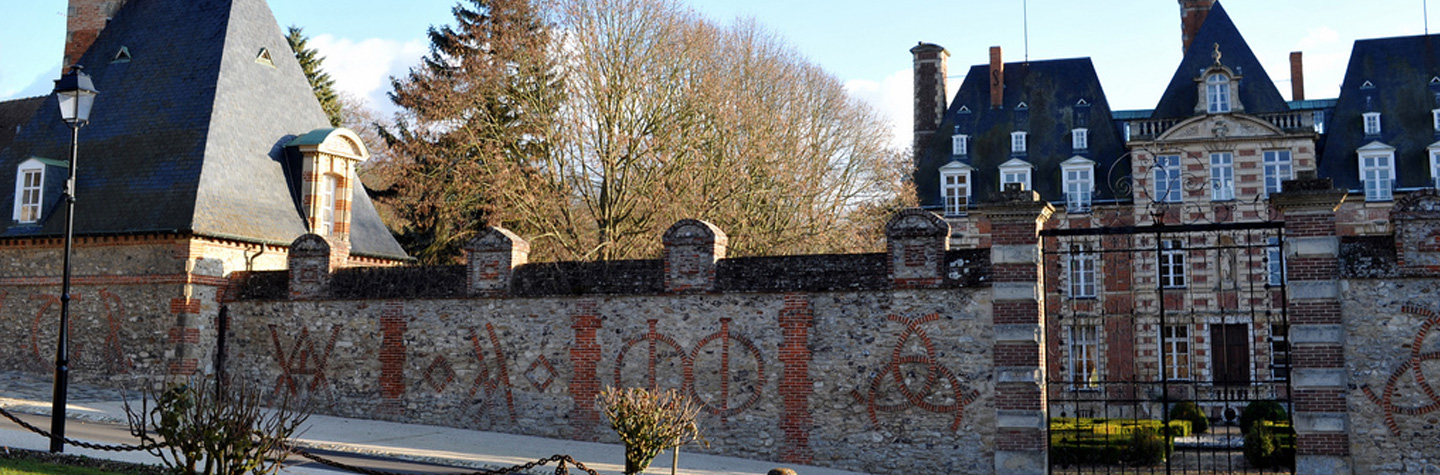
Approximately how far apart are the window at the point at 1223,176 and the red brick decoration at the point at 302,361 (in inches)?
797

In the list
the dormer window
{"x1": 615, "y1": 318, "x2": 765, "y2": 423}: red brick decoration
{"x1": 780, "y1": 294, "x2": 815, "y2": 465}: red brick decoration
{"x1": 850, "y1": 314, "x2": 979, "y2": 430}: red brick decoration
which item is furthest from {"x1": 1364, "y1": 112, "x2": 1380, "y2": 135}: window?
{"x1": 615, "y1": 318, "x2": 765, "y2": 423}: red brick decoration

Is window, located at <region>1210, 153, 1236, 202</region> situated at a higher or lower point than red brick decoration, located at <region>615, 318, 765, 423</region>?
higher

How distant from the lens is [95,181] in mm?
18953

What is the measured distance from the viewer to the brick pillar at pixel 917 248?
12844 millimetres

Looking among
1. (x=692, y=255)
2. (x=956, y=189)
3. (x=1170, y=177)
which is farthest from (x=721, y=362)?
(x=956, y=189)

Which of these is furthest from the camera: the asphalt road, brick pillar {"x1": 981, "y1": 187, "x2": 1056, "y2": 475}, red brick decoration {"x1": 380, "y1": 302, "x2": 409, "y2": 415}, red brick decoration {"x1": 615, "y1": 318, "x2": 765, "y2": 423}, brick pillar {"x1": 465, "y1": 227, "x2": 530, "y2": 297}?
red brick decoration {"x1": 380, "y1": 302, "x2": 409, "y2": 415}

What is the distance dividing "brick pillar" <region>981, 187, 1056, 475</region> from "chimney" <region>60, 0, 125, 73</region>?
18970mm

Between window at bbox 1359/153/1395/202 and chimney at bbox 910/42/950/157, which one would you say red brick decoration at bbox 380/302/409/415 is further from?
window at bbox 1359/153/1395/202

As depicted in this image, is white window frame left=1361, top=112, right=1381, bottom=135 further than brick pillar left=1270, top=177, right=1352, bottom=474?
Yes

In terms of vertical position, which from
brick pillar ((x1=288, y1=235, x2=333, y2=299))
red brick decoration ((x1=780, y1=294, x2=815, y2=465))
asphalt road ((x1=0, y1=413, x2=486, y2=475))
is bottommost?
asphalt road ((x1=0, y1=413, x2=486, y2=475))

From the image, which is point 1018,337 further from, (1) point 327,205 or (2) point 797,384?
(1) point 327,205

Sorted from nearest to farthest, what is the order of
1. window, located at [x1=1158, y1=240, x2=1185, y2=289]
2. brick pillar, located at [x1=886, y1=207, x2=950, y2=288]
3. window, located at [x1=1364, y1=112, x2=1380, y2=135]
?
1. brick pillar, located at [x1=886, y1=207, x2=950, y2=288]
2. window, located at [x1=1158, y1=240, x2=1185, y2=289]
3. window, located at [x1=1364, y1=112, x2=1380, y2=135]

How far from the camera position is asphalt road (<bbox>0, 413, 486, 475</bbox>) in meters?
12.0

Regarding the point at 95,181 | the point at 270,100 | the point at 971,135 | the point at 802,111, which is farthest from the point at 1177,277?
the point at 95,181
